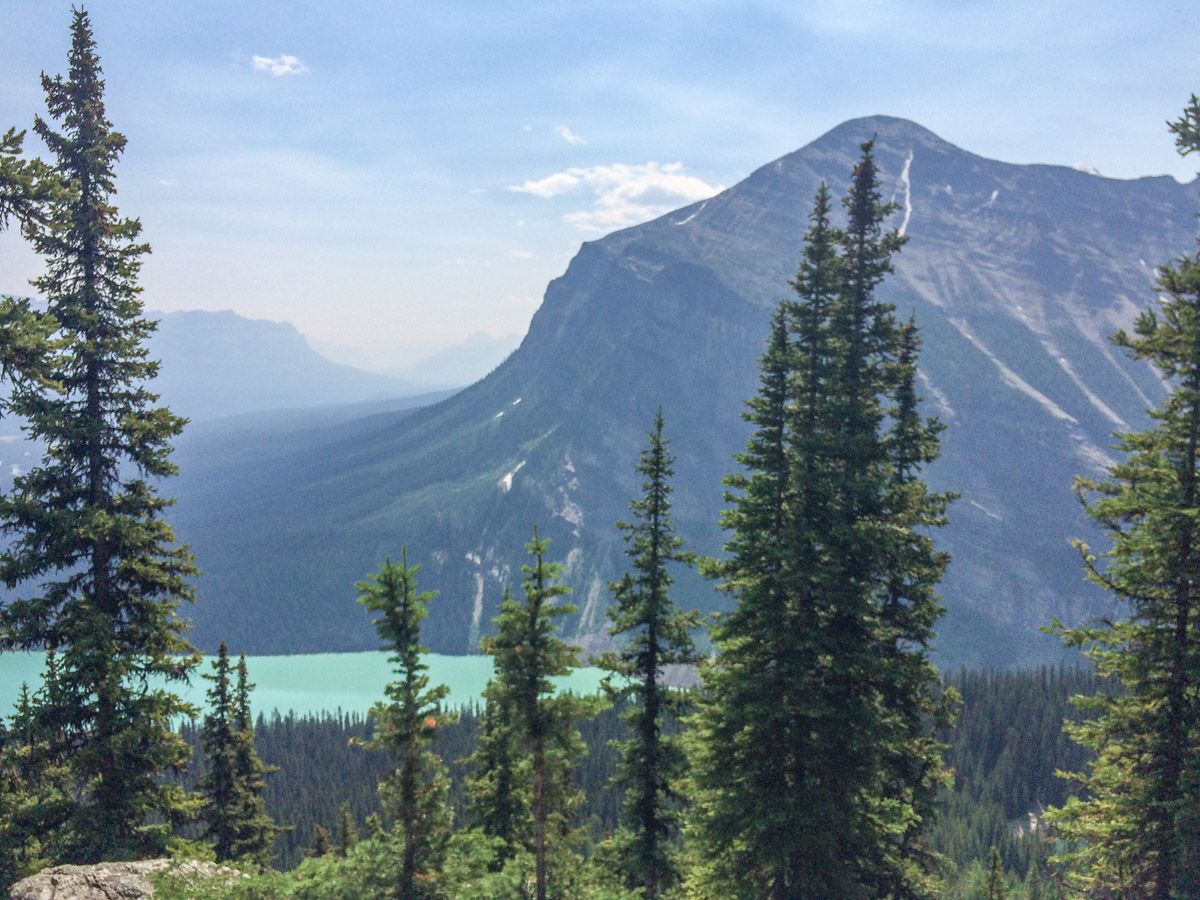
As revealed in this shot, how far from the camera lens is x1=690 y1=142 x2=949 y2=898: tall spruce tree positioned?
19406 millimetres

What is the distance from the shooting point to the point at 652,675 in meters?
25.0

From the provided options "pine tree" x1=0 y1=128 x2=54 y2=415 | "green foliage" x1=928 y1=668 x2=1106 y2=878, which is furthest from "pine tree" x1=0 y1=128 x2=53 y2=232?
"green foliage" x1=928 y1=668 x2=1106 y2=878

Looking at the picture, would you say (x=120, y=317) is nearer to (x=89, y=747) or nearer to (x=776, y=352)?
(x=89, y=747)

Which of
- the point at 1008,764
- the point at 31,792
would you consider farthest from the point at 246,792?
the point at 1008,764

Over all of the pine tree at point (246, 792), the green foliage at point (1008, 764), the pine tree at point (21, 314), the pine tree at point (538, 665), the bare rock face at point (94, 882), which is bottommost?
the green foliage at point (1008, 764)

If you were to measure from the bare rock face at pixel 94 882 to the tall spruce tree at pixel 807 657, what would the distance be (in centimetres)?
1313

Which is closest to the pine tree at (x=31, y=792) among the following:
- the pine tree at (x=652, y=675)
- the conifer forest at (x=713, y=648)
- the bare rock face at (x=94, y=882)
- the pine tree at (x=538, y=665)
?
the conifer forest at (x=713, y=648)

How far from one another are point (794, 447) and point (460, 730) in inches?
5476

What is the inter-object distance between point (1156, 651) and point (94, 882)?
77.3 ft

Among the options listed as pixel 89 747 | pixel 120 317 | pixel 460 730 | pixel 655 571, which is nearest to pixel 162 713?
pixel 89 747

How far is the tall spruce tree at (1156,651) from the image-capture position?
16.3 metres

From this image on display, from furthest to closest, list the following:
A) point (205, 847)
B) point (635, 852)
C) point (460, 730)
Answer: point (460, 730) → point (635, 852) → point (205, 847)

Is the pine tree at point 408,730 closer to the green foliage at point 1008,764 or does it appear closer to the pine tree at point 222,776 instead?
the pine tree at point 222,776

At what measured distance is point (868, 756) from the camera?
19578 mm
